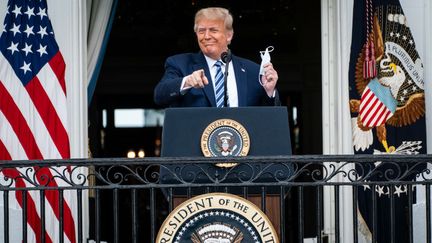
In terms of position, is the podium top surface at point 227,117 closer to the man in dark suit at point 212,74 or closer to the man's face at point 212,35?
the man in dark suit at point 212,74

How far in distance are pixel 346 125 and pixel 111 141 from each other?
9637mm

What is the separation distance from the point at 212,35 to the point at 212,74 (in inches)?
11.2

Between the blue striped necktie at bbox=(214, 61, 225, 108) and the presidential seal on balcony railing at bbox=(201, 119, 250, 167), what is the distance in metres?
0.49

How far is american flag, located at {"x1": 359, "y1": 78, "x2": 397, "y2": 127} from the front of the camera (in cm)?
909

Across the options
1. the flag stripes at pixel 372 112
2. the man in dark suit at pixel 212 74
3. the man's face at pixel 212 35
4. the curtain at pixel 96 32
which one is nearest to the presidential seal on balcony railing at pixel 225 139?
the man in dark suit at pixel 212 74

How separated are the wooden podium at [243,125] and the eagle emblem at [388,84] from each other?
2.40 m

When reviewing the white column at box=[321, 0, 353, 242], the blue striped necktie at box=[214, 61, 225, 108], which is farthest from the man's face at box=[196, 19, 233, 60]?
the white column at box=[321, 0, 353, 242]

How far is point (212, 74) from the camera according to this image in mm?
7324

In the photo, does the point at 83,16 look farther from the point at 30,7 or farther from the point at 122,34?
the point at 122,34

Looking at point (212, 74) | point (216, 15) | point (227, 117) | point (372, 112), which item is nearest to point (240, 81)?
point (212, 74)

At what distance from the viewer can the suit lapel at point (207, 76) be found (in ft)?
23.7

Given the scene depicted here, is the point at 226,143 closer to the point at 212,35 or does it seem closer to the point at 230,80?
the point at 230,80

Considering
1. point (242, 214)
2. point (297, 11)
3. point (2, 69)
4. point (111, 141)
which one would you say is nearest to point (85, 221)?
point (2, 69)

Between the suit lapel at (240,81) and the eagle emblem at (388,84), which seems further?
the eagle emblem at (388,84)
